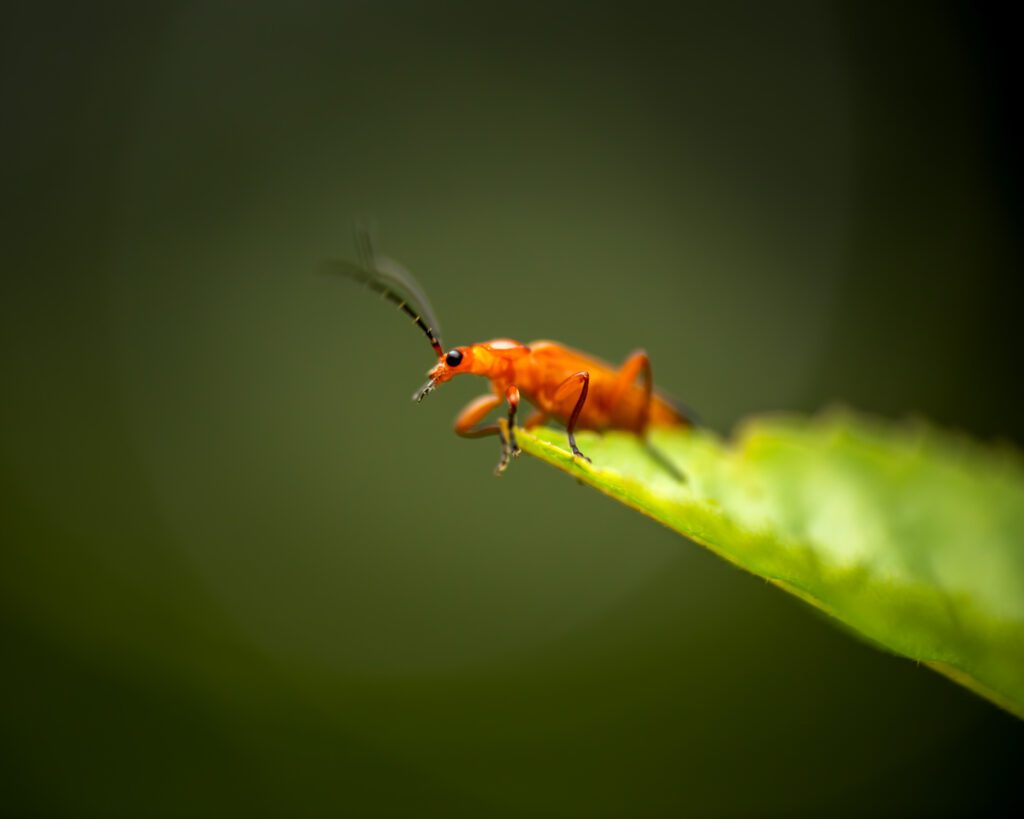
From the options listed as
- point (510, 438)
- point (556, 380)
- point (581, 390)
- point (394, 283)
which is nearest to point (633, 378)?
point (556, 380)

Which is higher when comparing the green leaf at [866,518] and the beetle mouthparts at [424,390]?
the beetle mouthparts at [424,390]

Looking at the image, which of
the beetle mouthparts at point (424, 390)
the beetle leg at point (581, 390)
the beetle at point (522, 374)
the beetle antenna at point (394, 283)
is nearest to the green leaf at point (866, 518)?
the beetle leg at point (581, 390)

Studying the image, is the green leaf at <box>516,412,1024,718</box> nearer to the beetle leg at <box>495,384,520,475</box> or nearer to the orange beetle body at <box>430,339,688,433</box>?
the beetle leg at <box>495,384,520,475</box>

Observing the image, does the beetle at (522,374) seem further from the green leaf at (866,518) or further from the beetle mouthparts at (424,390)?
the green leaf at (866,518)

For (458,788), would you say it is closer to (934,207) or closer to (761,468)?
(761,468)

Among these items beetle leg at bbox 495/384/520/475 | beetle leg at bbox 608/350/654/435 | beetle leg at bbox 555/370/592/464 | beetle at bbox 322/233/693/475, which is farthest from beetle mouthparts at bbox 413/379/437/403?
beetle leg at bbox 608/350/654/435

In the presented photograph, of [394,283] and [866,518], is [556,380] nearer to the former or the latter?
[394,283]

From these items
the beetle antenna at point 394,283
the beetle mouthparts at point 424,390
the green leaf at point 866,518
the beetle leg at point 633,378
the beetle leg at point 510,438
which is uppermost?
the beetle antenna at point 394,283
